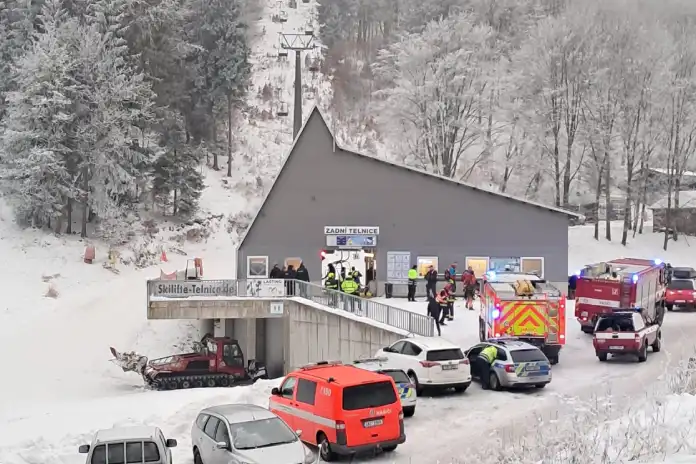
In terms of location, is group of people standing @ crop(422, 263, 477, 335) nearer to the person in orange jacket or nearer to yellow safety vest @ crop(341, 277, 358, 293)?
the person in orange jacket

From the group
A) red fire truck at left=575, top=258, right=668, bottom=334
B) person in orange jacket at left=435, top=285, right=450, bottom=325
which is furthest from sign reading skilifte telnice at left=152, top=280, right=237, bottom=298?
red fire truck at left=575, top=258, right=668, bottom=334

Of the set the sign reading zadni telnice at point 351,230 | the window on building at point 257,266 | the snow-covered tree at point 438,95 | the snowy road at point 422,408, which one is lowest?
the snowy road at point 422,408

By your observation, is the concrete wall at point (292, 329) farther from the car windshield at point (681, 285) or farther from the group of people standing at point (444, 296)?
the car windshield at point (681, 285)

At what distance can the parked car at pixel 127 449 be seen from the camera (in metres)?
13.0

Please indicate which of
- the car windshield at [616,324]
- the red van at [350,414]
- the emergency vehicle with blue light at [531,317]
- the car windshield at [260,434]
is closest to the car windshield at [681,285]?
the car windshield at [616,324]

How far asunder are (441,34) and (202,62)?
23.3 meters

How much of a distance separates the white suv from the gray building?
1640cm

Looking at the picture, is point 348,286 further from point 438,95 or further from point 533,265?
point 438,95

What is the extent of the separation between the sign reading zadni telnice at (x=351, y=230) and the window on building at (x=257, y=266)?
3.21 m

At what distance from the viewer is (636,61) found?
56.0 metres

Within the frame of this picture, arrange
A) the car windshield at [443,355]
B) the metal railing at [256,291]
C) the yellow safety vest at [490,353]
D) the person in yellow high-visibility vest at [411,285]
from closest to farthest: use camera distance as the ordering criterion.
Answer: the car windshield at [443,355]
the yellow safety vest at [490,353]
the metal railing at [256,291]
the person in yellow high-visibility vest at [411,285]

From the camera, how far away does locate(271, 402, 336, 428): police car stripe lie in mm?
14648

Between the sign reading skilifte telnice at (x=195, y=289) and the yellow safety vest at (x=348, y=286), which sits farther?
the yellow safety vest at (x=348, y=286)

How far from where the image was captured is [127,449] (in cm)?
1311
